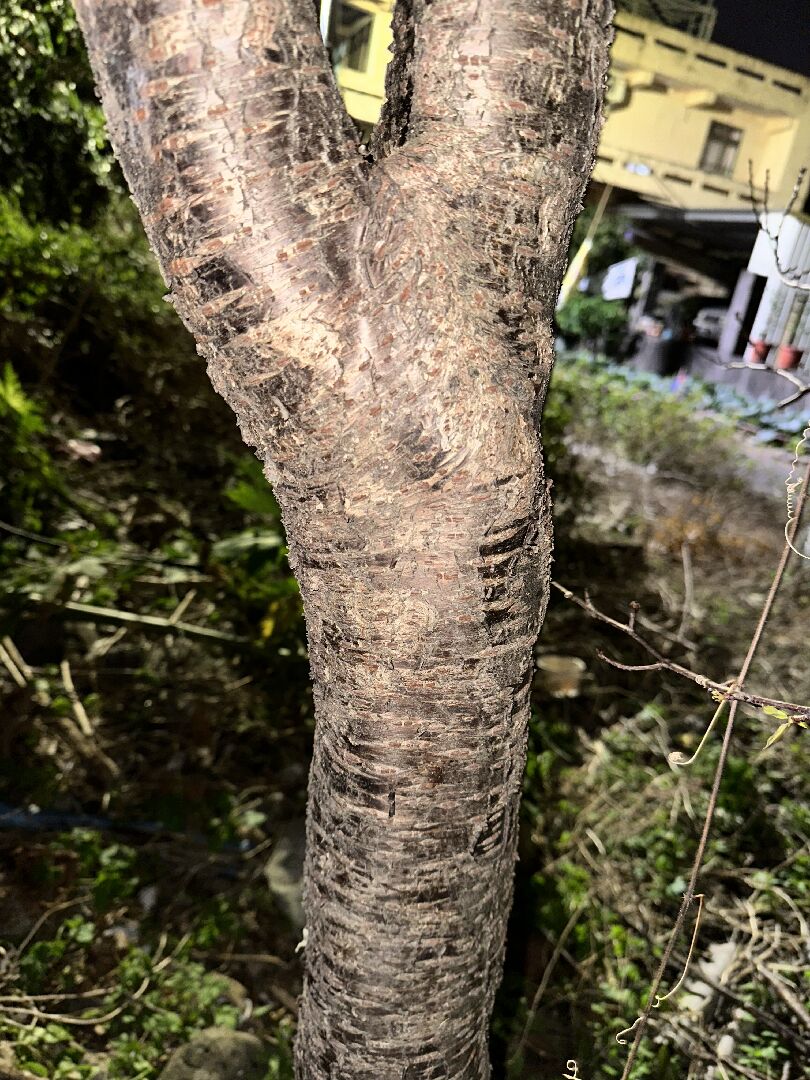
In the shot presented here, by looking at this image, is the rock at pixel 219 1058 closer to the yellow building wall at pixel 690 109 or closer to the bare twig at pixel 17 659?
the bare twig at pixel 17 659

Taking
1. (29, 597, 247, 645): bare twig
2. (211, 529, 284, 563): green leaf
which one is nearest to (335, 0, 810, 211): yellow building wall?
(211, 529, 284, 563): green leaf

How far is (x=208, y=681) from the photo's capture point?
136 inches

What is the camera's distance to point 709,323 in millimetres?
7184

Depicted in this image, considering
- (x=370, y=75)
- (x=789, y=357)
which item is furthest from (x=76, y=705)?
(x=789, y=357)

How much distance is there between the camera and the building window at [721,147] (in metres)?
4.64

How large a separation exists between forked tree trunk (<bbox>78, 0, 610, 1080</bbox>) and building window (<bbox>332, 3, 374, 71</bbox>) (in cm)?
222

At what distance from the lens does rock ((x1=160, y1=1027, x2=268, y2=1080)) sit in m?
1.97

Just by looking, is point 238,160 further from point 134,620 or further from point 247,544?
point 134,620

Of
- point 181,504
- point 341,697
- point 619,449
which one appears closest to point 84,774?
point 181,504

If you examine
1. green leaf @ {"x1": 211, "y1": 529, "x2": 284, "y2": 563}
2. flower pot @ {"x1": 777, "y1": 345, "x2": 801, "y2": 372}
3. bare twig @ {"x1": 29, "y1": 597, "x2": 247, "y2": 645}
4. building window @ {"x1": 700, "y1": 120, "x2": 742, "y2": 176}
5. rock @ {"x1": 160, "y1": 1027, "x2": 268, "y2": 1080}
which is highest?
building window @ {"x1": 700, "y1": 120, "x2": 742, "y2": 176}

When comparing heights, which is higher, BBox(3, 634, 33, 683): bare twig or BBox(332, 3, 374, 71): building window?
BBox(332, 3, 374, 71): building window

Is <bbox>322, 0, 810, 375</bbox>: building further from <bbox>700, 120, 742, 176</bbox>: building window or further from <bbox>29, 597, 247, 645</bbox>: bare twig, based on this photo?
<bbox>29, 597, 247, 645</bbox>: bare twig

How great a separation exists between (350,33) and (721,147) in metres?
2.98

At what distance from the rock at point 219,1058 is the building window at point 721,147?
5.42m
